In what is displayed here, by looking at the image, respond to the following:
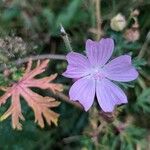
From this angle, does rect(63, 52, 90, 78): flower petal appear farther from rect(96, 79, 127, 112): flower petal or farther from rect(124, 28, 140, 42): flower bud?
rect(124, 28, 140, 42): flower bud

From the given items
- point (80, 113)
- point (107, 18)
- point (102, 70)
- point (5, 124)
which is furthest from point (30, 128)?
point (107, 18)

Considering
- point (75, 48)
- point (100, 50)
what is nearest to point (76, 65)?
point (100, 50)

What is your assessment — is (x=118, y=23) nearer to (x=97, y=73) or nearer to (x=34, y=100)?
(x=97, y=73)

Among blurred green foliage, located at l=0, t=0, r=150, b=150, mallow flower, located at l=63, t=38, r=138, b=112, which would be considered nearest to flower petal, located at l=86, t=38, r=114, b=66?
mallow flower, located at l=63, t=38, r=138, b=112

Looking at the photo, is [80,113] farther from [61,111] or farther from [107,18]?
[107,18]

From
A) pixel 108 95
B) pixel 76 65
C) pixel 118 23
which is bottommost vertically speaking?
pixel 108 95

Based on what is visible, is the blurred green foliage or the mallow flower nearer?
the mallow flower
